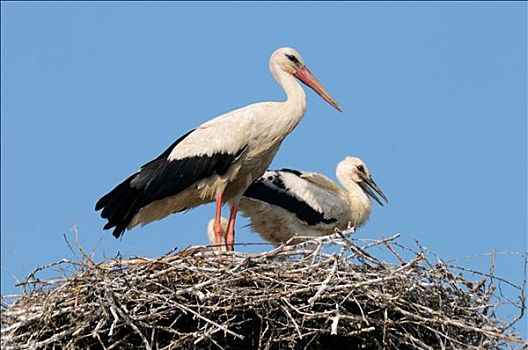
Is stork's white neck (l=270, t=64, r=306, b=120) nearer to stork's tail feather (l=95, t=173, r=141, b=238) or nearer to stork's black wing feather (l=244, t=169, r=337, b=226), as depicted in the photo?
stork's tail feather (l=95, t=173, r=141, b=238)

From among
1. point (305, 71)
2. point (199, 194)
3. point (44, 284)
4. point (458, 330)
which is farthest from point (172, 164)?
point (458, 330)

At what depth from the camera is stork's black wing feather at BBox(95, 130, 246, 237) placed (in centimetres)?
1070

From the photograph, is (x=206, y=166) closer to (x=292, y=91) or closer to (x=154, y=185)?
(x=154, y=185)

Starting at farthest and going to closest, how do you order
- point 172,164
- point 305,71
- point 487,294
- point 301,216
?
point 301,216 → point 305,71 → point 172,164 → point 487,294

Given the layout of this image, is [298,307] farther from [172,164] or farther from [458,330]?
[172,164]

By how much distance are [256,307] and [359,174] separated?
463 centimetres

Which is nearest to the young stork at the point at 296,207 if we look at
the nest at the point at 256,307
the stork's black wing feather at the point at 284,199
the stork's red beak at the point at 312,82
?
the stork's black wing feather at the point at 284,199

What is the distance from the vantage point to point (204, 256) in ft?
29.8

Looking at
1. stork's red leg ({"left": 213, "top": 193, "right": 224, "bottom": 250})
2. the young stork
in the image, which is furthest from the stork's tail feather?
the young stork

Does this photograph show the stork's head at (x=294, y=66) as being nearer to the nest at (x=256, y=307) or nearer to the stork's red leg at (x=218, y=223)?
the stork's red leg at (x=218, y=223)

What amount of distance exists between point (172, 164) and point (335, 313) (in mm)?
2612

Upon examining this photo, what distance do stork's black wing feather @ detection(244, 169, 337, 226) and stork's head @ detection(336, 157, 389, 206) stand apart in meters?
0.62

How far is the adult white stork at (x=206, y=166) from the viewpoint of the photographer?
10.7m

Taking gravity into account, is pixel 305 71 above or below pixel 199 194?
above
